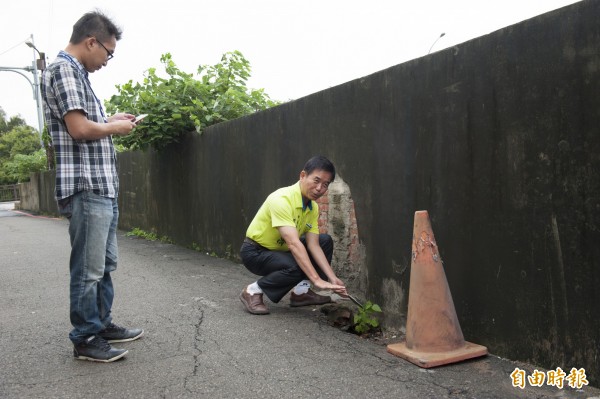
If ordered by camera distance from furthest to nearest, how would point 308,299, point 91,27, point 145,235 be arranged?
1. point 145,235
2. point 308,299
3. point 91,27

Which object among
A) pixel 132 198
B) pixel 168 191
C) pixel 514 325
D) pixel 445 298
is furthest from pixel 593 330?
pixel 132 198

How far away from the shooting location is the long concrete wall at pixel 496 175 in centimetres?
268

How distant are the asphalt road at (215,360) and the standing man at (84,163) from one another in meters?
0.27

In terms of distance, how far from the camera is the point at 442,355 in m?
3.12

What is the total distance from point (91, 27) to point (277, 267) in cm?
216

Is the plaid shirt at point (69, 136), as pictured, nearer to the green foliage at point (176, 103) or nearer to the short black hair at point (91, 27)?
the short black hair at point (91, 27)

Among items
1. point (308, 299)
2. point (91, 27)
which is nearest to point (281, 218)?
point (308, 299)

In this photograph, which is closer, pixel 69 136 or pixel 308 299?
pixel 69 136

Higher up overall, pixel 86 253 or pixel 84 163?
pixel 84 163

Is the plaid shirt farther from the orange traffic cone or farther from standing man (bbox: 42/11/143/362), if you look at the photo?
the orange traffic cone

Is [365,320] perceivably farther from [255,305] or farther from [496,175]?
[496,175]

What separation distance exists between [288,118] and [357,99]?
1.35 m

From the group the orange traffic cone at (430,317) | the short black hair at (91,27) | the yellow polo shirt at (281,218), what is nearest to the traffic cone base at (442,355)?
the orange traffic cone at (430,317)

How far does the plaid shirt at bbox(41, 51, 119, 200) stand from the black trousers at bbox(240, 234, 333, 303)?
1.48m
